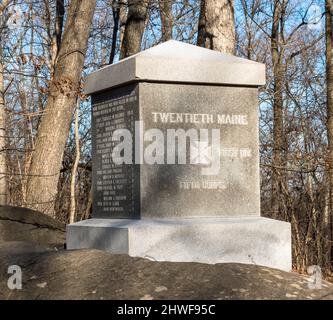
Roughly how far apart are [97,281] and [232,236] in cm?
170

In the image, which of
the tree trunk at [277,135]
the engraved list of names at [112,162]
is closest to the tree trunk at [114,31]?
the tree trunk at [277,135]

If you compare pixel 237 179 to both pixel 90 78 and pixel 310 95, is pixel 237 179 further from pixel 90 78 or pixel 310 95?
pixel 310 95

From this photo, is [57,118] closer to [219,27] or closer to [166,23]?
[219,27]

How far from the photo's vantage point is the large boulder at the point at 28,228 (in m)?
8.52

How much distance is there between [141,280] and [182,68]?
7.87 ft

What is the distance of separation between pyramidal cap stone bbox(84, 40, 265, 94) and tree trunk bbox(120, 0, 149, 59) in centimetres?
911

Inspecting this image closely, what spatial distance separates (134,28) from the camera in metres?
16.4

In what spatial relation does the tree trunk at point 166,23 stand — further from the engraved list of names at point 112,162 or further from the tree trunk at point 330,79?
the engraved list of names at point 112,162

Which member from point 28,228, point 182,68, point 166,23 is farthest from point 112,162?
point 166,23

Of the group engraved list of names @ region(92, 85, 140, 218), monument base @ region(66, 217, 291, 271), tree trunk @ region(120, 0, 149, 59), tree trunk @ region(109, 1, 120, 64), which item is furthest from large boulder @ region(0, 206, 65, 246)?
tree trunk @ region(109, 1, 120, 64)

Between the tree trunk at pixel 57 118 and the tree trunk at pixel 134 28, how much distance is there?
2139mm
